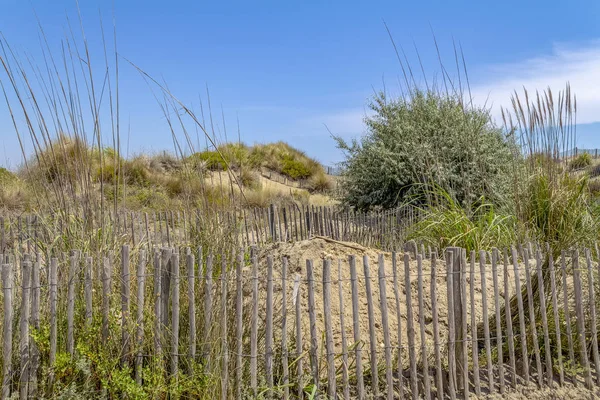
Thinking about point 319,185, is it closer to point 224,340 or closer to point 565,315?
point 565,315

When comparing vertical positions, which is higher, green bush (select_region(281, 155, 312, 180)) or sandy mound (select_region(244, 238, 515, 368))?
green bush (select_region(281, 155, 312, 180))

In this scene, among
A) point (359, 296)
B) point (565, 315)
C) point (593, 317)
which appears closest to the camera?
point (565, 315)

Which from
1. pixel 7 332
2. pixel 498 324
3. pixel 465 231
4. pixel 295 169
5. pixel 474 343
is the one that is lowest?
pixel 474 343

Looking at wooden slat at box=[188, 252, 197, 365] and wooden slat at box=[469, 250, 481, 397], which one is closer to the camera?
wooden slat at box=[188, 252, 197, 365]

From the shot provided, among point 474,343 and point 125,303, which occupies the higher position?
point 125,303

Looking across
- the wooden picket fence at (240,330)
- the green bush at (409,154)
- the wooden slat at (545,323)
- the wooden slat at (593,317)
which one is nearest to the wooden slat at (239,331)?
the wooden picket fence at (240,330)

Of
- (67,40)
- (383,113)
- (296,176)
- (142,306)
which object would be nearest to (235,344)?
(142,306)

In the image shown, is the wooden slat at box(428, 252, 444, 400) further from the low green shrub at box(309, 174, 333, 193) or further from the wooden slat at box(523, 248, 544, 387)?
the low green shrub at box(309, 174, 333, 193)

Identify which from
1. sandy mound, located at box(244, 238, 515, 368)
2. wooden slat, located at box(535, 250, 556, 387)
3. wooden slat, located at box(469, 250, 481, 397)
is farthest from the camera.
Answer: wooden slat, located at box(535, 250, 556, 387)

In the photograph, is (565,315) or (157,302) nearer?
(157,302)

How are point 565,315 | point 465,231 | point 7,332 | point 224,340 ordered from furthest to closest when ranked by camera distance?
point 465,231 < point 565,315 < point 224,340 < point 7,332

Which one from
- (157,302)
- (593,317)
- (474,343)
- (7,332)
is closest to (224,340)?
(157,302)

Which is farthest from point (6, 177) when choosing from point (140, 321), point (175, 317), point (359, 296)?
point (175, 317)

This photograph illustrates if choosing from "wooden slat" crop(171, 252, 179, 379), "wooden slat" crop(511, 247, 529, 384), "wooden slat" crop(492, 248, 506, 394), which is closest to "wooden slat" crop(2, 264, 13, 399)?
"wooden slat" crop(171, 252, 179, 379)
